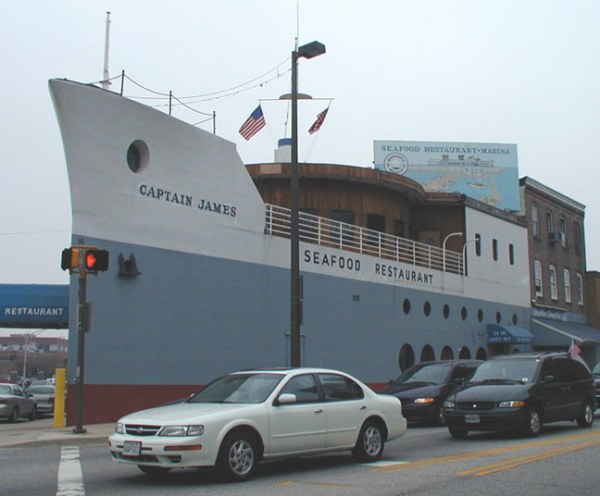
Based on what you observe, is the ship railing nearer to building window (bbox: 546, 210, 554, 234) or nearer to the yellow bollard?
the yellow bollard

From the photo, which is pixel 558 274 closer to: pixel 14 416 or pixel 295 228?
pixel 295 228

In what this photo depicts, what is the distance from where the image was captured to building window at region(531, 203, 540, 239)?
40875 mm

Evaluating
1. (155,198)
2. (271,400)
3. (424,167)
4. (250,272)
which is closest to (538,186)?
(424,167)

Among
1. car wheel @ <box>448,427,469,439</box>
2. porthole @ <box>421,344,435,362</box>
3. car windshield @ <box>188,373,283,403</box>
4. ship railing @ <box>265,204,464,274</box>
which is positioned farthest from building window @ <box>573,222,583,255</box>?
car windshield @ <box>188,373,283,403</box>

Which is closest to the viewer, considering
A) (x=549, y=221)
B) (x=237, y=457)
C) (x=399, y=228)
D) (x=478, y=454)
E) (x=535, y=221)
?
(x=237, y=457)

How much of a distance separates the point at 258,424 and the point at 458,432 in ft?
21.5

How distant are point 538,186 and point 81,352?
31.7 m

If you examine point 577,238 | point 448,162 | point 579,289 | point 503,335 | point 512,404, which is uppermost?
point 448,162

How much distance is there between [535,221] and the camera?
41281 mm

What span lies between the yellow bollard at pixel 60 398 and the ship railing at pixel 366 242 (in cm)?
787

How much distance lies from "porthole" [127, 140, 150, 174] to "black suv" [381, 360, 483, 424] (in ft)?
25.7

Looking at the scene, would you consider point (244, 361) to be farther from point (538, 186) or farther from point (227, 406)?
point (538, 186)

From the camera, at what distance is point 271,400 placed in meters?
10.6

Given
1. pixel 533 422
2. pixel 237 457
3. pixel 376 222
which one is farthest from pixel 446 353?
pixel 237 457
